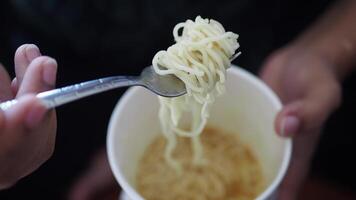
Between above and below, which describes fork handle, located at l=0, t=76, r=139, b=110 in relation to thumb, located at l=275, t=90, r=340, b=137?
above

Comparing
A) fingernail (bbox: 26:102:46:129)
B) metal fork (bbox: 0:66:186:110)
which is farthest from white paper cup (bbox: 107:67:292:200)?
fingernail (bbox: 26:102:46:129)

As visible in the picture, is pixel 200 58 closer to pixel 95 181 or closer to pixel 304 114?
pixel 304 114

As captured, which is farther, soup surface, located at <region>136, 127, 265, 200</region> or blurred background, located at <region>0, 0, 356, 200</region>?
blurred background, located at <region>0, 0, 356, 200</region>

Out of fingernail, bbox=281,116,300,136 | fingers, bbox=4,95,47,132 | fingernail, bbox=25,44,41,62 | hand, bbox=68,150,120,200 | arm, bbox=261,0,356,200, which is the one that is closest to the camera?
fingers, bbox=4,95,47,132

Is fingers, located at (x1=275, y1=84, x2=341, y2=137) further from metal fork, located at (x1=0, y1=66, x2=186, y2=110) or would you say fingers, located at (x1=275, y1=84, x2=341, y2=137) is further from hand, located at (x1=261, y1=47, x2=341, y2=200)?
metal fork, located at (x1=0, y1=66, x2=186, y2=110)

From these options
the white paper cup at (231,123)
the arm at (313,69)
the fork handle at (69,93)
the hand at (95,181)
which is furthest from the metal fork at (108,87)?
the hand at (95,181)

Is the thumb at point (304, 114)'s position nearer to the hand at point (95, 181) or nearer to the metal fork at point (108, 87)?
the metal fork at point (108, 87)

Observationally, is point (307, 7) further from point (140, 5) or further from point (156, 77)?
point (156, 77)

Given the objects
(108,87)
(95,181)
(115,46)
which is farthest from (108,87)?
(95,181)

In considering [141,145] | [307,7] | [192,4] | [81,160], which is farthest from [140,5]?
[81,160]
